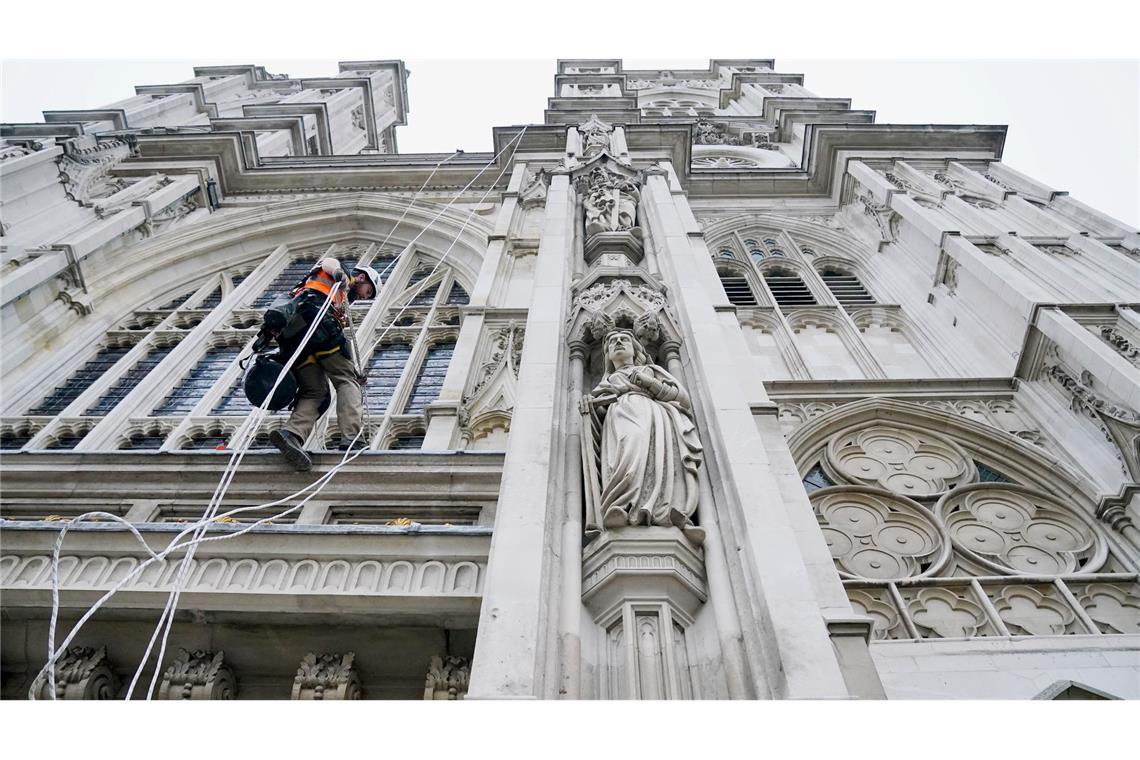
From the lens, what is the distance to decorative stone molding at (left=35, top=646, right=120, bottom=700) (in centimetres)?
475

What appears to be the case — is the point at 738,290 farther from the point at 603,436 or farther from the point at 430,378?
the point at 603,436

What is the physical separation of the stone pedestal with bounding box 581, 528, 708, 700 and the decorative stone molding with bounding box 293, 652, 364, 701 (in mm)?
1771

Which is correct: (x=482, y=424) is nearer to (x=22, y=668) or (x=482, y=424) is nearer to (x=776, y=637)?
(x=22, y=668)

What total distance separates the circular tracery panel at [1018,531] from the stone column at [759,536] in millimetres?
2865

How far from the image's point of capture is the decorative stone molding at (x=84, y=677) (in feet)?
15.6

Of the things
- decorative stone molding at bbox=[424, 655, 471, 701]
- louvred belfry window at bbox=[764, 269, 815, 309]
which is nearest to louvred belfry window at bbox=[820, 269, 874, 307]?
louvred belfry window at bbox=[764, 269, 815, 309]

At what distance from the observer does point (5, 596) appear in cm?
505

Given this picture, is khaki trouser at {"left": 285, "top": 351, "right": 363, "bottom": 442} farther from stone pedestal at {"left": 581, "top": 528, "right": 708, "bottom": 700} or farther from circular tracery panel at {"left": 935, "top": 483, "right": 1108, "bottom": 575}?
circular tracery panel at {"left": 935, "top": 483, "right": 1108, "bottom": 575}

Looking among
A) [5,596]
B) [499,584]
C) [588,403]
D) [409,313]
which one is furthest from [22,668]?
[409,313]

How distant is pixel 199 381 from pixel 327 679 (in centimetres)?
938

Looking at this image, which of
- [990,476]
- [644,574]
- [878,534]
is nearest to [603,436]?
[644,574]

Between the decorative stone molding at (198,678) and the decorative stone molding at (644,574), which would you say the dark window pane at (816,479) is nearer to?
the decorative stone molding at (644,574)

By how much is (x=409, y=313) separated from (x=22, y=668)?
965 cm

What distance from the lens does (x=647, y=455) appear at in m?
4.78
